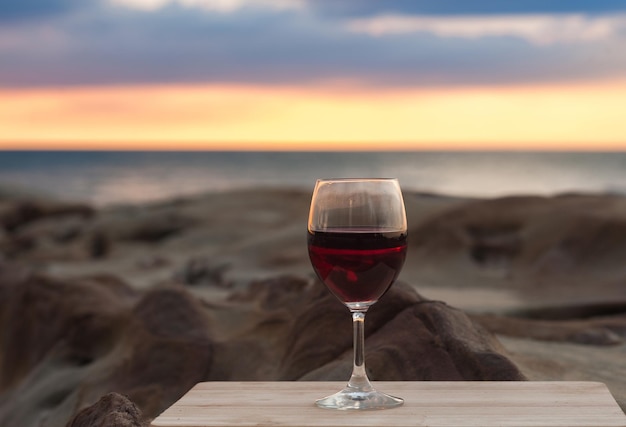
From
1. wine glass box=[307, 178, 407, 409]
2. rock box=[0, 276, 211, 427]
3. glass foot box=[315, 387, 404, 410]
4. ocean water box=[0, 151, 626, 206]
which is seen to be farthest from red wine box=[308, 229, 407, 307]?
ocean water box=[0, 151, 626, 206]

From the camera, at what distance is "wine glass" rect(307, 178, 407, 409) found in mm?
2318

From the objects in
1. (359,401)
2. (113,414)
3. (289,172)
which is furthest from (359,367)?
(289,172)

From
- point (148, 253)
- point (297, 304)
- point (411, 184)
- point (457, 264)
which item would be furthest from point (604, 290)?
point (411, 184)

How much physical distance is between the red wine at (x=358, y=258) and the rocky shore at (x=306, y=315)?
68 cm

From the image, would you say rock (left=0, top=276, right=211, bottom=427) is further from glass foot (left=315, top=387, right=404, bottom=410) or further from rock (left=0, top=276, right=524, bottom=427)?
glass foot (left=315, top=387, right=404, bottom=410)

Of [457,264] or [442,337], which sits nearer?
[442,337]

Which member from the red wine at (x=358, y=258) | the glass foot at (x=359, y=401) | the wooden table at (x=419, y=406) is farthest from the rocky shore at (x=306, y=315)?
the red wine at (x=358, y=258)

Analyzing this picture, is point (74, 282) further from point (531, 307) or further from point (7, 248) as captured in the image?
point (7, 248)

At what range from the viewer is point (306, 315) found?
11.9 feet

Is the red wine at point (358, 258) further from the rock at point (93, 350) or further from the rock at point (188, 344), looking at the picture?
the rock at point (93, 350)

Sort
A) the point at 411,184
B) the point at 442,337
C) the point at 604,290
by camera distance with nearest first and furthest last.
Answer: the point at 442,337, the point at 604,290, the point at 411,184

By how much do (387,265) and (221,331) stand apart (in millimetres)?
2083

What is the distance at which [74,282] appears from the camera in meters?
5.41

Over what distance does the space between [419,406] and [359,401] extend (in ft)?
0.51
